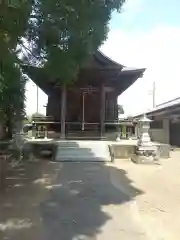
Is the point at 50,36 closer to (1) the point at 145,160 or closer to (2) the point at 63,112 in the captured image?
(1) the point at 145,160

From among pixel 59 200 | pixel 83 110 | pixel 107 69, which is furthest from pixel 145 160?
pixel 83 110

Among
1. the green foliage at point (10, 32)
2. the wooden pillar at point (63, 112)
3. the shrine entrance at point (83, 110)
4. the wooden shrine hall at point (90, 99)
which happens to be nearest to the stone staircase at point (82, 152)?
the wooden pillar at point (63, 112)

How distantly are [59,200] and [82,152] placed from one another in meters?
6.85

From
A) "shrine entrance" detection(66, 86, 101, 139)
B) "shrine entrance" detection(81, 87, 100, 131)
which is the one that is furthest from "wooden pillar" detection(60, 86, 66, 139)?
"shrine entrance" detection(81, 87, 100, 131)

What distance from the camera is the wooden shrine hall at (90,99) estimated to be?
58.6ft

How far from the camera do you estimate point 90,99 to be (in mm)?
20703

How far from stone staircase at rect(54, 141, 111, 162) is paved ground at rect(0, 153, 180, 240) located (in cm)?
206

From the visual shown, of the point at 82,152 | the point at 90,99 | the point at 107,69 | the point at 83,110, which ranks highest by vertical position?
the point at 107,69

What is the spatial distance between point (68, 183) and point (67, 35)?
13.2ft

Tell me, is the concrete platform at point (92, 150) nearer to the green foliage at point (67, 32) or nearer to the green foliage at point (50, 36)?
the green foliage at point (50, 36)

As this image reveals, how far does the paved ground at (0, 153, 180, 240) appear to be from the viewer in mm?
5555

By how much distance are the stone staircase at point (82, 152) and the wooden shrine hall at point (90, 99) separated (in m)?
2.91

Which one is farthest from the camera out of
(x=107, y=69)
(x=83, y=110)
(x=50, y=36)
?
(x=83, y=110)

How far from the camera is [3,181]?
9422 mm
